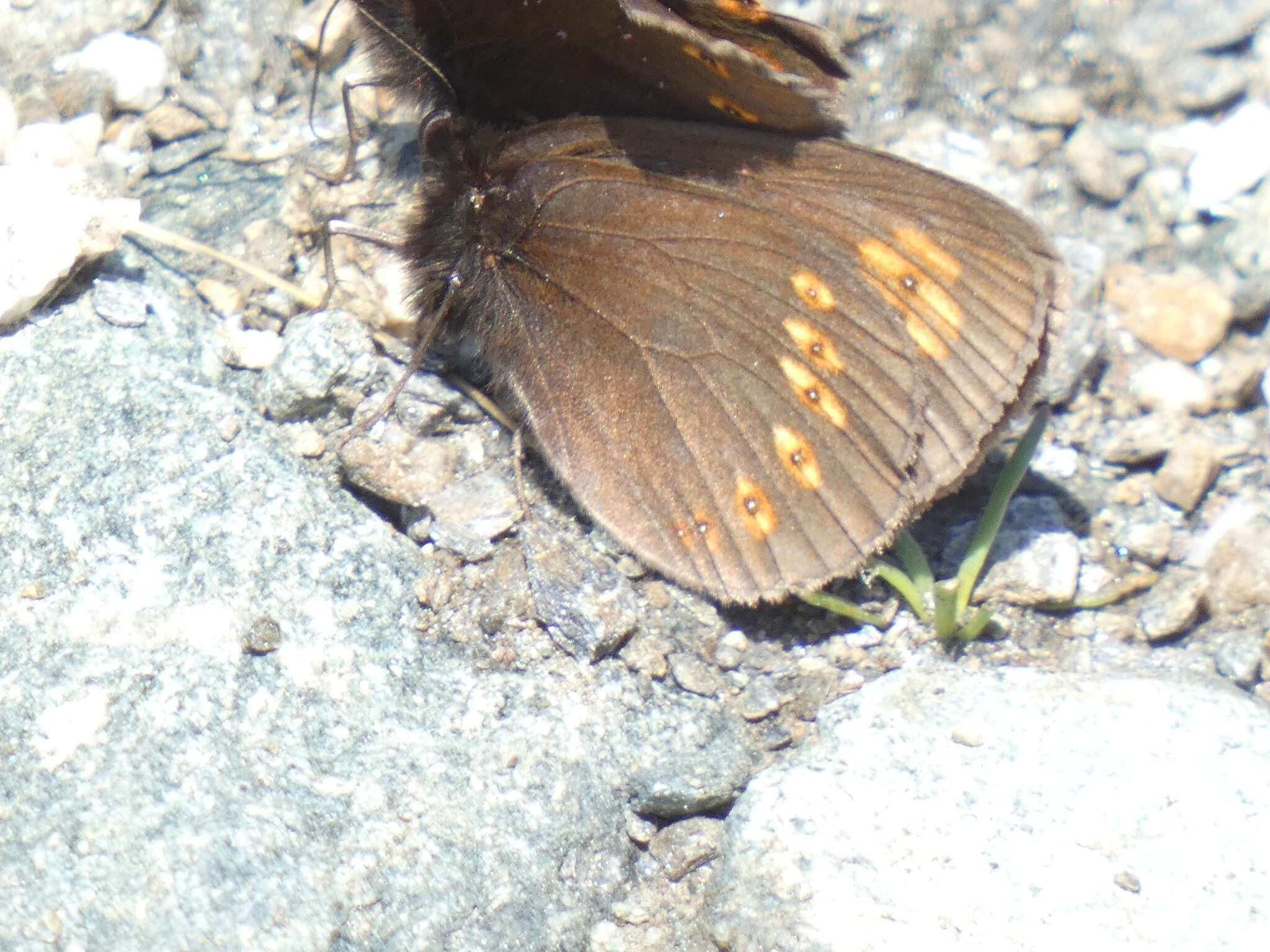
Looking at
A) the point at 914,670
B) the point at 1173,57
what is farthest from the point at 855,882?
the point at 1173,57

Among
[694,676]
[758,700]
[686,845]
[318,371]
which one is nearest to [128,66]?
[318,371]

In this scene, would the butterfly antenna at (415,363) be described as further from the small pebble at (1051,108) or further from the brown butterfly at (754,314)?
the small pebble at (1051,108)

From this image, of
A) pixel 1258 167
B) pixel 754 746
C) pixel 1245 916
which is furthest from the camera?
pixel 1258 167

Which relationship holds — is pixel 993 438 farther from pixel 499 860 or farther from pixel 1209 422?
pixel 499 860

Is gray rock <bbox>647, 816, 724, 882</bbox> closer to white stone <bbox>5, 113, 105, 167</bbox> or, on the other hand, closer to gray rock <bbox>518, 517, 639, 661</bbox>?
gray rock <bbox>518, 517, 639, 661</bbox>

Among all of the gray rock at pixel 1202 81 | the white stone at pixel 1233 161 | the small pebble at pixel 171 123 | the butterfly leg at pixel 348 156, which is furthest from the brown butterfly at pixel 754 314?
the gray rock at pixel 1202 81

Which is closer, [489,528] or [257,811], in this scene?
[257,811]
